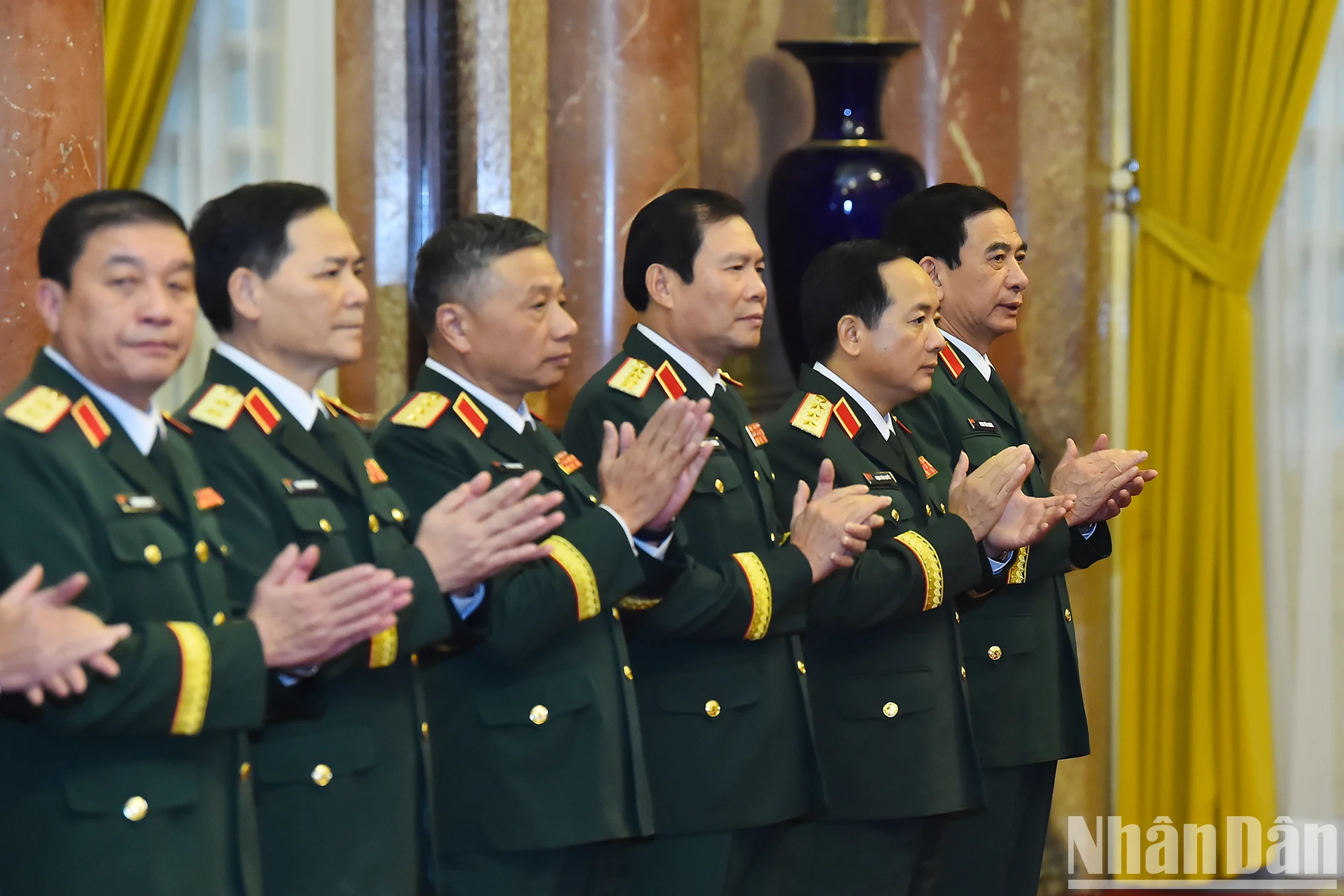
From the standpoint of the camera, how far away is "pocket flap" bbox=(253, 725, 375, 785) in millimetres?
2324

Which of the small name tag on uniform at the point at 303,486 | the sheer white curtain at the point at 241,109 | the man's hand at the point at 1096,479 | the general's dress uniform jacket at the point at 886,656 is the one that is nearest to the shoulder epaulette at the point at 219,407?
the small name tag on uniform at the point at 303,486

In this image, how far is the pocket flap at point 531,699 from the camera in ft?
8.52

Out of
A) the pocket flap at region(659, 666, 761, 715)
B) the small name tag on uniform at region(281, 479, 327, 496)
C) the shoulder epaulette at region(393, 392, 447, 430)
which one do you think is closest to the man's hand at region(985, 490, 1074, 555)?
the pocket flap at region(659, 666, 761, 715)

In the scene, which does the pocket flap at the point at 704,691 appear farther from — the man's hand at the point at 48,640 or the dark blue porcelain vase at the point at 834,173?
the dark blue porcelain vase at the point at 834,173

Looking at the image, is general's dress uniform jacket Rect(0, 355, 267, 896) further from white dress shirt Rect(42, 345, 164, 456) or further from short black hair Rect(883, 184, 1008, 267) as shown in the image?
short black hair Rect(883, 184, 1008, 267)

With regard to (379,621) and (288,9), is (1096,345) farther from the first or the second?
(379,621)

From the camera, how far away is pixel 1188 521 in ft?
16.8

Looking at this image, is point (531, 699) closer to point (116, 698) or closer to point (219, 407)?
point (219, 407)

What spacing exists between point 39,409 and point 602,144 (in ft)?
8.06

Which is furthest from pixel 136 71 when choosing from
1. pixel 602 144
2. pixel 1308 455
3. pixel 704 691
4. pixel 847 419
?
pixel 1308 455

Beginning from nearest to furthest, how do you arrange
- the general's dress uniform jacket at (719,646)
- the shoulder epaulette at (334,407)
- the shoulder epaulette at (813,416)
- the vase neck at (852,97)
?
the shoulder epaulette at (334,407), the general's dress uniform jacket at (719,646), the shoulder epaulette at (813,416), the vase neck at (852,97)

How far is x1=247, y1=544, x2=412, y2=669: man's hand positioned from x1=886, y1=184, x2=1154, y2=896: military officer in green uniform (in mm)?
1609

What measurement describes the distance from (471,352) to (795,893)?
3.75ft

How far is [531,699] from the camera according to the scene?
102 inches
